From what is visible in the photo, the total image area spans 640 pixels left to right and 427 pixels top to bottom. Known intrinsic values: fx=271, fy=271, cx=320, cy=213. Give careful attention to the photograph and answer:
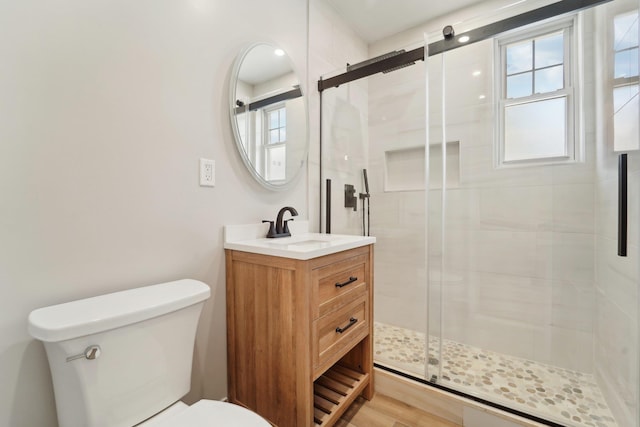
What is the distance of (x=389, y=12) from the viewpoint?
2129 mm

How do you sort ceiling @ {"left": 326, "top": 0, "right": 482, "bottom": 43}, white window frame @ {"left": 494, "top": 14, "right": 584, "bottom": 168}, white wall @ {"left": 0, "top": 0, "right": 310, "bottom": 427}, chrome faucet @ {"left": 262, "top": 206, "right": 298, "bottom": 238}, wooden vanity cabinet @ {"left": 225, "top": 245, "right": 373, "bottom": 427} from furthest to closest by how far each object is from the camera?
ceiling @ {"left": 326, "top": 0, "right": 482, "bottom": 43}, white window frame @ {"left": 494, "top": 14, "right": 584, "bottom": 168}, chrome faucet @ {"left": 262, "top": 206, "right": 298, "bottom": 238}, wooden vanity cabinet @ {"left": 225, "top": 245, "right": 373, "bottom": 427}, white wall @ {"left": 0, "top": 0, "right": 310, "bottom": 427}

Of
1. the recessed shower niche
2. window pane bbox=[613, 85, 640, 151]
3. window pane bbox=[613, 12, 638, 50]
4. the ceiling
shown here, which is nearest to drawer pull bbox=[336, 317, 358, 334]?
the recessed shower niche

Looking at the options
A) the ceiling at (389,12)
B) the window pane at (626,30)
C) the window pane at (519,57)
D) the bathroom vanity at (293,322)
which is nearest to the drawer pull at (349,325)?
the bathroom vanity at (293,322)

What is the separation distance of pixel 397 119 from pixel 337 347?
187 centimetres

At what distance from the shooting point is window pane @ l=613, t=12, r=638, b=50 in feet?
3.68

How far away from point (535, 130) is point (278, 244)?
6.21ft

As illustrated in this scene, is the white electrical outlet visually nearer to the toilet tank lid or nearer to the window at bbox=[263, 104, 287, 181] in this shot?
the window at bbox=[263, 104, 287, 181]

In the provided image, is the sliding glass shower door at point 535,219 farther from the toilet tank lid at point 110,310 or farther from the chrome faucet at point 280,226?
the toilet tank lid at point 110,310

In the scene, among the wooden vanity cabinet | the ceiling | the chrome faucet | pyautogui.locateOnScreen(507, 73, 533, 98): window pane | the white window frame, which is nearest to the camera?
the wooden vanity cabinet

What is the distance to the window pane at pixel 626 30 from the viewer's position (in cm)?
112

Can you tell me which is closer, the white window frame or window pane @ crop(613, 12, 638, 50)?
window pane @ crop(613, 12, 638, 50)

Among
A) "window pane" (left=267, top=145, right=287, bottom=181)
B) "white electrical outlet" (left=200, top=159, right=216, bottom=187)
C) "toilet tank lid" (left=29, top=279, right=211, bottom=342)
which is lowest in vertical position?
"toilet tank lid" (left=29, top=279, right=211, bottom=342)

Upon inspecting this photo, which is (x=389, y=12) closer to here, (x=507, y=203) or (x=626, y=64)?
(x=626, y=64)

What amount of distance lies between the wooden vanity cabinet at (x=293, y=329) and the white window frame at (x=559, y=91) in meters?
1.37
